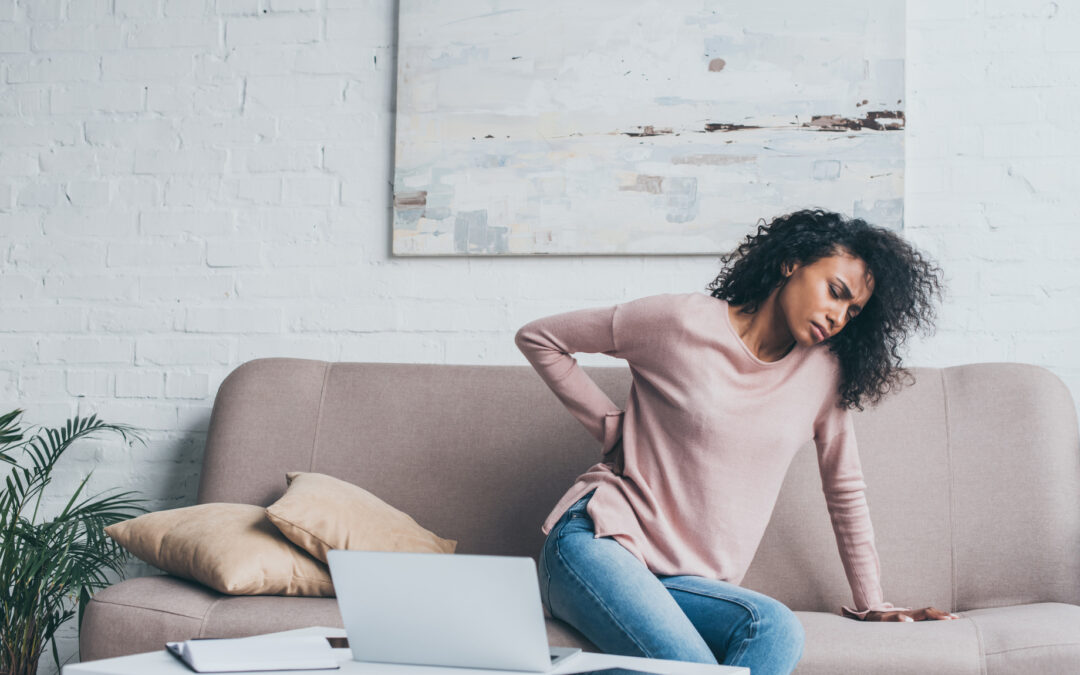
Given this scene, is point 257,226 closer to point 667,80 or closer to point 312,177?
point 312,177

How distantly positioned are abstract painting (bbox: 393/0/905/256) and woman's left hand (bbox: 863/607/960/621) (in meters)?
1.01

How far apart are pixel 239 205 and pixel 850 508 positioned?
1768 millimetres

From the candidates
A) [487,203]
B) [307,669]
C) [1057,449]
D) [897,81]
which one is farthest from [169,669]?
[897,81]

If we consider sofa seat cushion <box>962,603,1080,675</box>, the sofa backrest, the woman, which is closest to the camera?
sofa seat cushion <box>962,603,1080,675</box>

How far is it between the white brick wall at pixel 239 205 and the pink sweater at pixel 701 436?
667 millimetres

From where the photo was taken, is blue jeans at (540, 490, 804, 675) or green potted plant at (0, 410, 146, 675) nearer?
blue jeans at (540, 490, 804, 675)

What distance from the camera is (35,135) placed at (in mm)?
2689

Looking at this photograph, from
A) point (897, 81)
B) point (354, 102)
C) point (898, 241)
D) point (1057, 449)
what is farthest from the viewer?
point (354, 102)

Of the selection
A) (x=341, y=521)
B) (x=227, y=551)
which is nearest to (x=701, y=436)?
(x=341, y=521)

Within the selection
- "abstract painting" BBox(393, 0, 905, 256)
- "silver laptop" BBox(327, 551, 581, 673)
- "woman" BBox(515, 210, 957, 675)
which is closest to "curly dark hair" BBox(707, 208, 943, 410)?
"woman" BBox(515, 210, 957, 675)

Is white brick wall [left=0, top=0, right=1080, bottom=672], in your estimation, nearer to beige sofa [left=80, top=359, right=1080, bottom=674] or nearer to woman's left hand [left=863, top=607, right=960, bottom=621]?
beige sofa [left=80, top=359, right=1080, bottom=674]

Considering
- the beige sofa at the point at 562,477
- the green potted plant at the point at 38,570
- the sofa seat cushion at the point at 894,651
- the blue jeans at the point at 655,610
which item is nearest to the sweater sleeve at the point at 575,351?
the blue jeans at the point at 655,610

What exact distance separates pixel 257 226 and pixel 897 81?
170 cm

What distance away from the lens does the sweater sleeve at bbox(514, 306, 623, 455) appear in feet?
5.76
